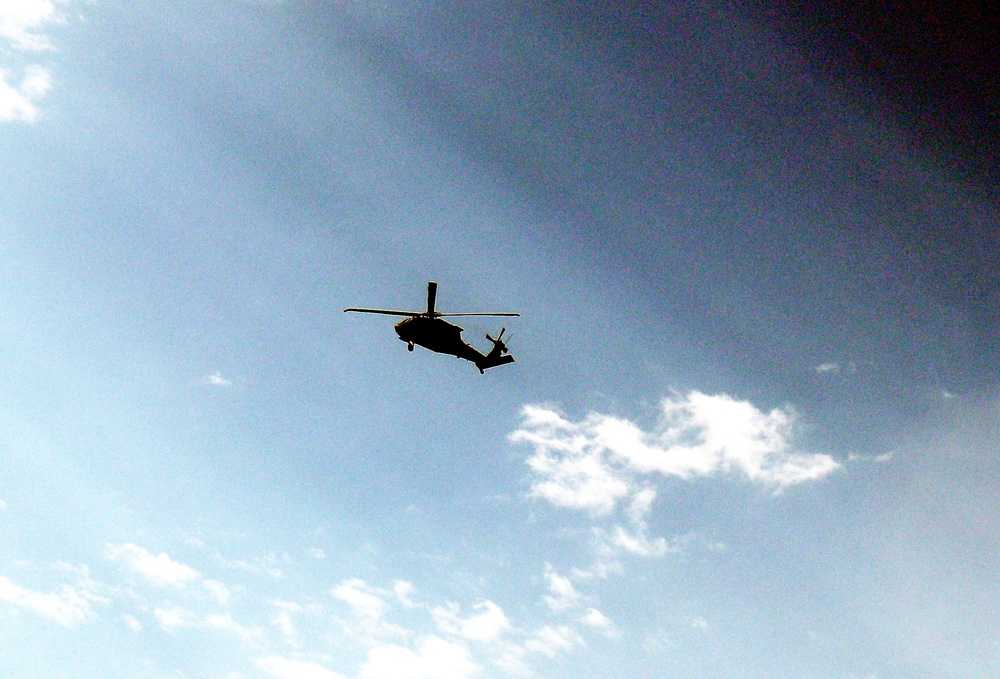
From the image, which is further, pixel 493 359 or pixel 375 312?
pixel 493 359

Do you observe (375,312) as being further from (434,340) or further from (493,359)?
(493,359)

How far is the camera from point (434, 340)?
53.0m

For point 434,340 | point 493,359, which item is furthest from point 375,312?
point 493,359

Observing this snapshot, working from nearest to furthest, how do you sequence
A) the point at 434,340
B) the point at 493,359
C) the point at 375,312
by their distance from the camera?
the point at 375,312 < the point at 434,340 < the point at 493,359

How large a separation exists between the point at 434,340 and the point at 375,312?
5.81 metres

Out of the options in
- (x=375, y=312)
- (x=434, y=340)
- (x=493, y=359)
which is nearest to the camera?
(x=375, y=312)

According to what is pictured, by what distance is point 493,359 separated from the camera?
60.1 m

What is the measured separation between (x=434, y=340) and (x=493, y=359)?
8.79m

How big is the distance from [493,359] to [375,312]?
14.4 metres

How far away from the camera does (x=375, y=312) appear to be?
49.7m

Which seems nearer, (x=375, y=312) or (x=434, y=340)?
(x=375, y=312)
